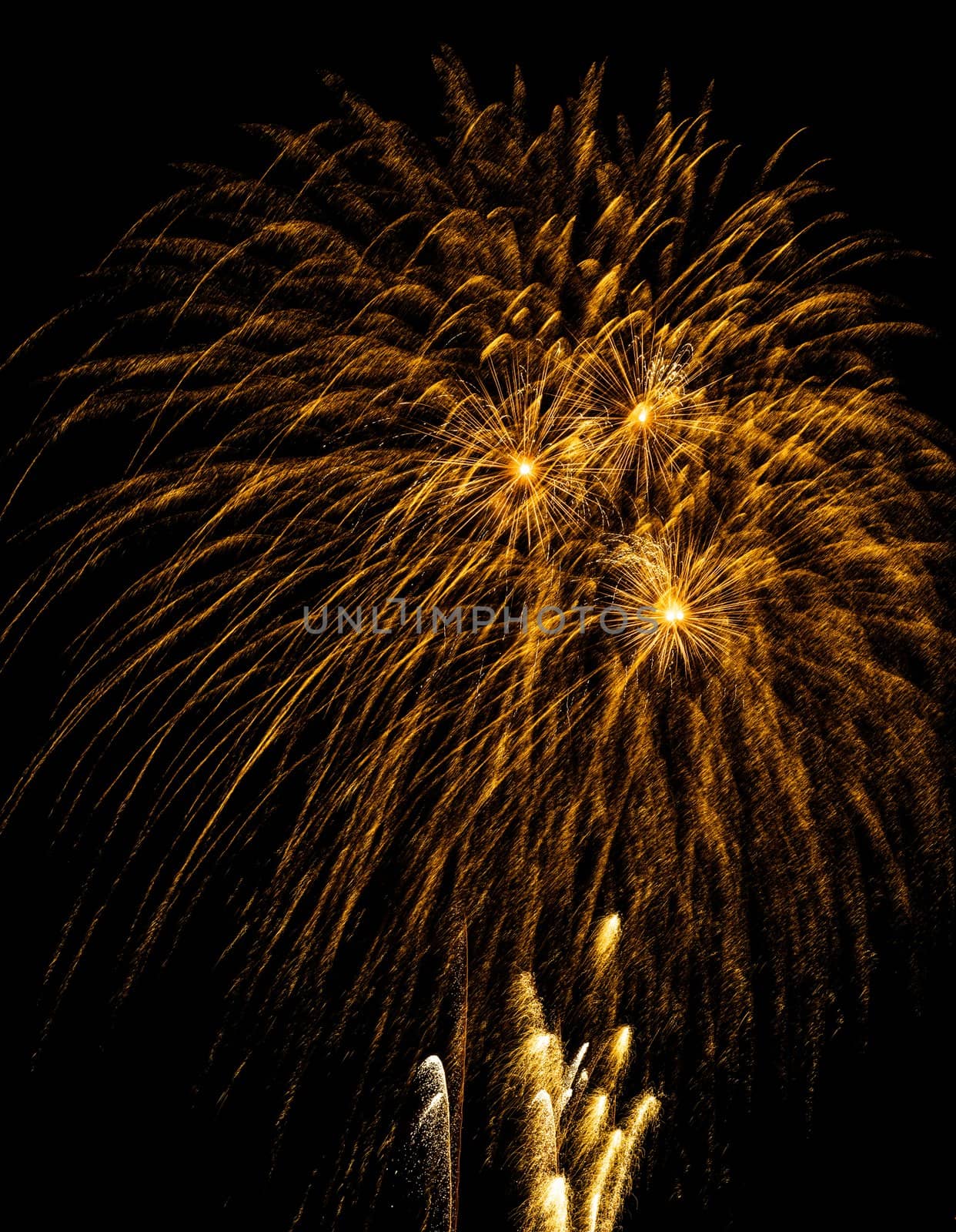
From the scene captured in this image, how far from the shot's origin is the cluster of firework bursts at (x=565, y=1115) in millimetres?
→ 8641

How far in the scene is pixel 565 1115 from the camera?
8703 millimetres

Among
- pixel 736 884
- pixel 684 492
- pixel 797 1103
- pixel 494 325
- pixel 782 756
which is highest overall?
pixel 494 325

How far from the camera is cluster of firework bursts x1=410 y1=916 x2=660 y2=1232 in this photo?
340 inches

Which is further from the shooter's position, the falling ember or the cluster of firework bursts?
the falling ember

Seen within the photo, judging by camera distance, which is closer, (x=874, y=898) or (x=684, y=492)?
(x=684, y=492)

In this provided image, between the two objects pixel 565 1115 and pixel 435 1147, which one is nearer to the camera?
pixel 565 1115

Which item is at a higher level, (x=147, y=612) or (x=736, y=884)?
(x=147, y=612)

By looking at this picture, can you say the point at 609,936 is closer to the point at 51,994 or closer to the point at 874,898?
the point at 874,898

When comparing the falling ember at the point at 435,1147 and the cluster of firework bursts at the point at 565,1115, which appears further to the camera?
the falling ember at the point at 435,1147

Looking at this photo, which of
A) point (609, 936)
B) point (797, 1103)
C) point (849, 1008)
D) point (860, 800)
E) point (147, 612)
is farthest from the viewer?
point (797, 1103)

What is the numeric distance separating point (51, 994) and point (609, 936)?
5497 mm

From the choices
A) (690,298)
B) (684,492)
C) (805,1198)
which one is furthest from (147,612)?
(805,1198)

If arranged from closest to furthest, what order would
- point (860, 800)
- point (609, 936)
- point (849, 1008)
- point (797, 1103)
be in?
point (860, 800) → point (609, 936) → point (849, 1008) → point (797, 1103)

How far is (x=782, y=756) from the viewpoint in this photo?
7.12 meters
